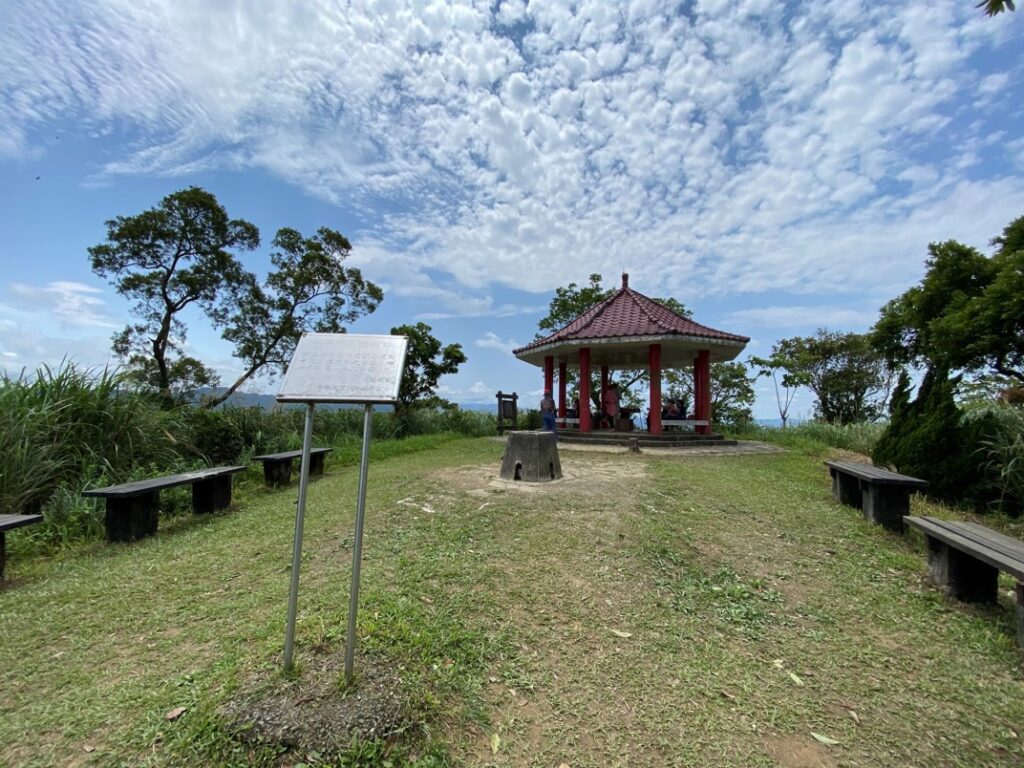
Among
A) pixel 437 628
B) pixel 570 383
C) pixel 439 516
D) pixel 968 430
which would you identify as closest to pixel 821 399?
pixel 570 383

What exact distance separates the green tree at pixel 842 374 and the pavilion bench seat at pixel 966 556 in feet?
56.3

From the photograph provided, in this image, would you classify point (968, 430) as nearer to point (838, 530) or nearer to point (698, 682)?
point (838, 530)

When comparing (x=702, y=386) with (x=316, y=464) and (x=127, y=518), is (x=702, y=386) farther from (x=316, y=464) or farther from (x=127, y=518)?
(x=127, y=518)

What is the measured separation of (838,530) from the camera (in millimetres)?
4512

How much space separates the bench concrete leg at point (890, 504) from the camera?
14.9 feet

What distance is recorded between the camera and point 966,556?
313 cm

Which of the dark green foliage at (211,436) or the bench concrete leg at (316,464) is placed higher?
the dark green foliage at (211,436)

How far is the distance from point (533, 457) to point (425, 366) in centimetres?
1110

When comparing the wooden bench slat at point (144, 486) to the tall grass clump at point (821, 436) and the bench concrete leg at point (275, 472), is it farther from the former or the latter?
the tall grass clump at point (821, 436)

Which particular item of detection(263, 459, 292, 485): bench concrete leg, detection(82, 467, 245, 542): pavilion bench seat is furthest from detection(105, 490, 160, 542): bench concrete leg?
detection(263, 459, 292, 485): bench concrete leg

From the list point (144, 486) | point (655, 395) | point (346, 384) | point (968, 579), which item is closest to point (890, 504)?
point (968, 579)

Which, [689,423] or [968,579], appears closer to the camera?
[968,579]

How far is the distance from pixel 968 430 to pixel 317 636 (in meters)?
7.12

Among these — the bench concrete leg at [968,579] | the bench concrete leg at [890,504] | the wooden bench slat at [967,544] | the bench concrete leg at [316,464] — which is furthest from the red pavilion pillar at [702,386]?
the bench concrete leg at [968,579]
